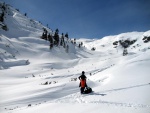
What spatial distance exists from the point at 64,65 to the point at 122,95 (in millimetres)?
35417

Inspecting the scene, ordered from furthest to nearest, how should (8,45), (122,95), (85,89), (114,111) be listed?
(8,45) < (85,89) < (122,95) < (114,111)

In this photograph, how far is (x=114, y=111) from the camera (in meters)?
8.66

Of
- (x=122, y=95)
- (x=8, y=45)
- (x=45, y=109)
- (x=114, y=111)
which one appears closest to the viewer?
(x=114, y=111)

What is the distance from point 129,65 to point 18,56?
137ft

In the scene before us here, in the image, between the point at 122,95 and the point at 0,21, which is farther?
the point at 0,21

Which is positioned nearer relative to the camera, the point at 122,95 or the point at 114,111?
the point at 114,111

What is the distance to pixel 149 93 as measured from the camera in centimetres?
1110

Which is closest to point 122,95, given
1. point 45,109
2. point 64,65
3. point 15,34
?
point 45,109

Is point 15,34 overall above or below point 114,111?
above

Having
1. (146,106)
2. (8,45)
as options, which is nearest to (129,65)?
(146,106)

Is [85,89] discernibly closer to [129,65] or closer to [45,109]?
[45,109]

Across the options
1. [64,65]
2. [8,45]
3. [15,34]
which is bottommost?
[64,65]

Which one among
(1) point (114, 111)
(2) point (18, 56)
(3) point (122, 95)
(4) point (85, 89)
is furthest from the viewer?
(2) point (18, 56)

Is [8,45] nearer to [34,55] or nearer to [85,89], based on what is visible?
[34,55]
